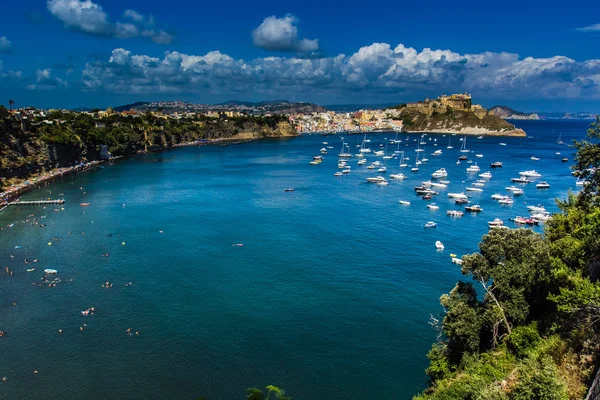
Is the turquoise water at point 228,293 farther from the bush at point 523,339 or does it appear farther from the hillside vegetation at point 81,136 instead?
the hillside vegetation at point 81,136

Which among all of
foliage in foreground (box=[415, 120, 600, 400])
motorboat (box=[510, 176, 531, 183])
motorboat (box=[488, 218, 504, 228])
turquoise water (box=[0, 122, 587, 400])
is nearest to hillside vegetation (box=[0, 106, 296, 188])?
turquoise water (box=[0, 122, 587, 400])

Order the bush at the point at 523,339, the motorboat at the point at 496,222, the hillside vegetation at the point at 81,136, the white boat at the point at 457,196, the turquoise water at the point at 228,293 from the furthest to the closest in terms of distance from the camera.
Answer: the hillside vegetation at the point at 81,136, the white boat at the point at 457,196, the motorboat at the point at 496,222, the turquoise water at the point at 228,293, the bush at the point at 523,339

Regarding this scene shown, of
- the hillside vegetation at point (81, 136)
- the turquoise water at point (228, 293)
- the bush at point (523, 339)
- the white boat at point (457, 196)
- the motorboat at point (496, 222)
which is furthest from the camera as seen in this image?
the hillside vegetation at point (81, 136)

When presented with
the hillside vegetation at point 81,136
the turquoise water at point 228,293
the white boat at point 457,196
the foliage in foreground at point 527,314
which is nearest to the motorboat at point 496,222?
the turquoise water at point 228,293

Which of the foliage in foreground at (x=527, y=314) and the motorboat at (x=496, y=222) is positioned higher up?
the foliage in foreground at (x=527, y=314)

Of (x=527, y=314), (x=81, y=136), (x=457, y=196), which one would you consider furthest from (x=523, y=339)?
(x=81, y=136)

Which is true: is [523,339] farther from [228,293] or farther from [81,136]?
[81,136]

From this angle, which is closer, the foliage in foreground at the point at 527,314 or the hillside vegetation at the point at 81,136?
the foliage in foreground at the point at 527,314
